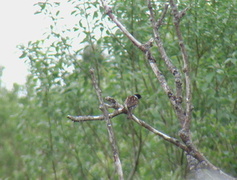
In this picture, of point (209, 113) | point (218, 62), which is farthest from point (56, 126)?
point (218, 62)

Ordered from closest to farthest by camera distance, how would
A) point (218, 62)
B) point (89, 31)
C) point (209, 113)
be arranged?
1. point (218, 62)
2. point (89, 31)
3. point (209, 113)

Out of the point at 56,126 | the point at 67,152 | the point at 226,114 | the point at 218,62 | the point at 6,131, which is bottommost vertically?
the point at 6,131

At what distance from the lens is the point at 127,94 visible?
745cm

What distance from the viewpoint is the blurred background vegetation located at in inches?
254

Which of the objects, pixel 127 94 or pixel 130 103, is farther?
pixel 127 94

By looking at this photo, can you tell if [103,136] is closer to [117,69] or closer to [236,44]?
[117,69]

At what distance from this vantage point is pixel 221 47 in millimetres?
6535

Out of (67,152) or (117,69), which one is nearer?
(117,69)

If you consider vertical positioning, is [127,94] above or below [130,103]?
below

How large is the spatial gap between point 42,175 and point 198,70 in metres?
2.88

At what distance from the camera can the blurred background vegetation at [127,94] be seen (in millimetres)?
6453

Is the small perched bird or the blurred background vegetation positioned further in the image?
the blurred background vegetation

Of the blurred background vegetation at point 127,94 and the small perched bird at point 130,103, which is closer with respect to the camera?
the small perched bird at point 130,103

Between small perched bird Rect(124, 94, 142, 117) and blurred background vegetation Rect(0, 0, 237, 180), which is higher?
small perched bird Rect(124, 94, 142, 117)
